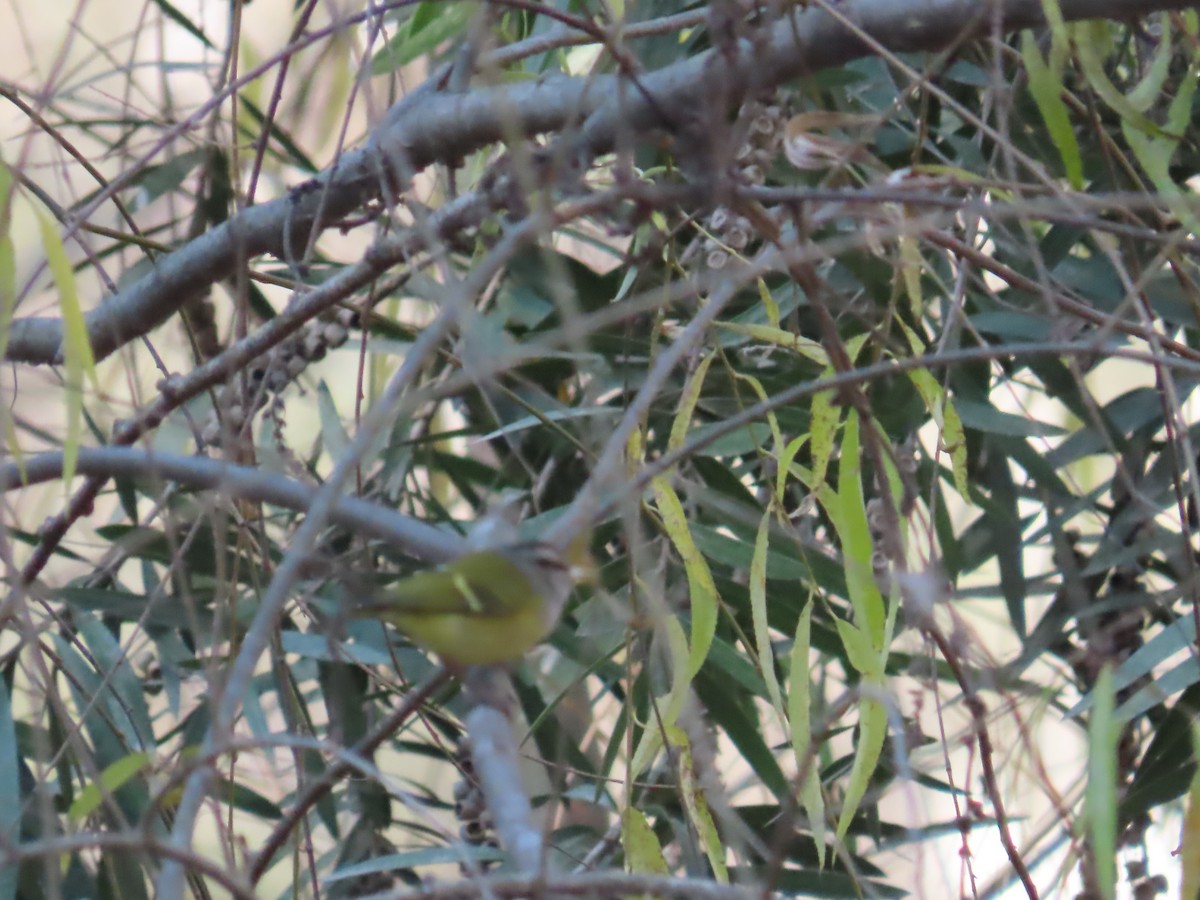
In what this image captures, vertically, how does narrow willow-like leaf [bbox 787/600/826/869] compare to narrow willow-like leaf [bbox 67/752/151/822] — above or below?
below

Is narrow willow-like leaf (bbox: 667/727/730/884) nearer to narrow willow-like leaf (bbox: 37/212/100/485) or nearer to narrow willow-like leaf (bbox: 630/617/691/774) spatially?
narrow willow-like leaf (bbox: 630/617/691/774)

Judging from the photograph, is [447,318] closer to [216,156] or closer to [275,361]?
[275,361]

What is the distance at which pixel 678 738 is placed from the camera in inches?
22.5

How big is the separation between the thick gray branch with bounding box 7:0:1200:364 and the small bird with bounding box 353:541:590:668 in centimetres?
13

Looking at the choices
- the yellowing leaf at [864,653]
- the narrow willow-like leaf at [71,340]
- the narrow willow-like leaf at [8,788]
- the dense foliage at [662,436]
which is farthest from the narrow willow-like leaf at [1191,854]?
the narrow willow-like leaf at [8,788]

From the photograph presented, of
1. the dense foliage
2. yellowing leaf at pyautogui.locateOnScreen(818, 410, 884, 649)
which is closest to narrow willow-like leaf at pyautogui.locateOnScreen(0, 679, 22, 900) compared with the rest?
the dense foliage

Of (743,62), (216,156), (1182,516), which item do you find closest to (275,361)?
(216,156)

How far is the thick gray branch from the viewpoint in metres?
0.49

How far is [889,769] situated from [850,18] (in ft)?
1.44

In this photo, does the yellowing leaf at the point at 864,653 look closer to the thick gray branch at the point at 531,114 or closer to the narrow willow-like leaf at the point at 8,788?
the thick gray branch at the point at 531,114

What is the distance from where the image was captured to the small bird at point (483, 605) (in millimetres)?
367

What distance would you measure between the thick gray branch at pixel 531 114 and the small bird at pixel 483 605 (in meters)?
0.13

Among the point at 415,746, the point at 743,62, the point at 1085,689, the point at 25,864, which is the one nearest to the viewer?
the point at 743,62

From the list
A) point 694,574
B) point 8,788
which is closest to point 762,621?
point 694,574
